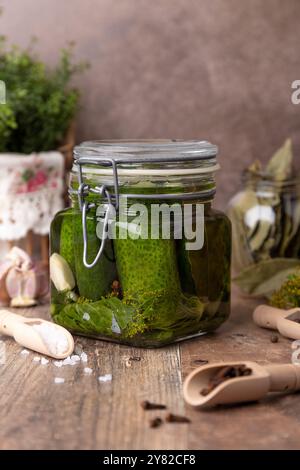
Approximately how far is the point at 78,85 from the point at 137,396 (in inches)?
36.5

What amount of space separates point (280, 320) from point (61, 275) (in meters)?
0.34

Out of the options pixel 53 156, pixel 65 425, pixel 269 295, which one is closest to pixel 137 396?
pixel 65 425

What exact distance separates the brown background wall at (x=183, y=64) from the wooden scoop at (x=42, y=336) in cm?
67

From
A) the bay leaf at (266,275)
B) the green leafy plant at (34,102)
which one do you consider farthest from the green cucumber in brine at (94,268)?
the green leafy plant at (34,102)

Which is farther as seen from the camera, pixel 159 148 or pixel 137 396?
pixel 159 148

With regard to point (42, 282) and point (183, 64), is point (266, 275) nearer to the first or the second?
point (42, 282)

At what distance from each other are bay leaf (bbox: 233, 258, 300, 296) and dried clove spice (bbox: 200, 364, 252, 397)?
449 mm

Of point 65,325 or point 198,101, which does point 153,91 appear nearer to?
point 198,101

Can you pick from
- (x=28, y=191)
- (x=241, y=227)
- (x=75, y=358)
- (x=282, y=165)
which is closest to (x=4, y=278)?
(x=28, y=191)

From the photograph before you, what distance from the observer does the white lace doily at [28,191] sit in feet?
4.58

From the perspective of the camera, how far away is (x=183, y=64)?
1.60 metres

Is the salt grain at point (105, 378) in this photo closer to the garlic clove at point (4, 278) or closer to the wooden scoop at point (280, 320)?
the wooden scoop at point (280, 320)

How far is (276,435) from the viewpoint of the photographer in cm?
76

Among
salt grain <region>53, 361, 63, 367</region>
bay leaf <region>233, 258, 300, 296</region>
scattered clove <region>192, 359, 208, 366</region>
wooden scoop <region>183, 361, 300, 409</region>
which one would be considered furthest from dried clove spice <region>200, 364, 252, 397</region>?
bay leaf <region>233, 258, 300, 296</region>
